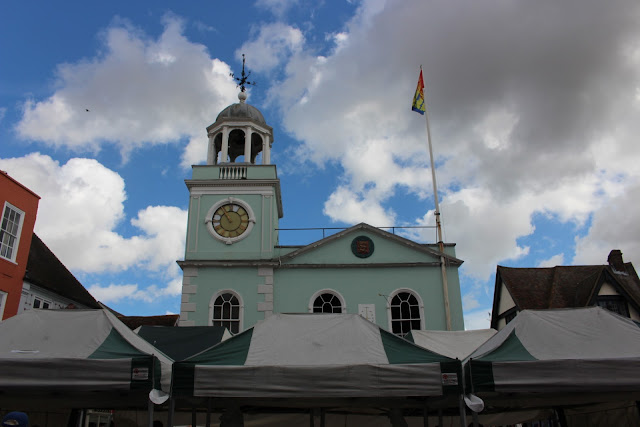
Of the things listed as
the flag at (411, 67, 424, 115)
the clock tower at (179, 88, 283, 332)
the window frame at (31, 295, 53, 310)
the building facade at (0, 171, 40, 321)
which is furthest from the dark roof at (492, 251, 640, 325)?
the building facade at (0, 171, 40, 321)

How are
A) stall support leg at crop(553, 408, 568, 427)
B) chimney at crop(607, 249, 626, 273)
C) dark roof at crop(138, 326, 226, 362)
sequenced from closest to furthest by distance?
1. stall support leg at crop(553, 408, 568, 427)
2. dark roof at crop(138, 326, 226, 362)
3. chimney at crop(607, 249, 626, 273)

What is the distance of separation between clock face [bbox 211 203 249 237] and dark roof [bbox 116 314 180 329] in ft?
12.0

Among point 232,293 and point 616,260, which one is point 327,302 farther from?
point 616,260

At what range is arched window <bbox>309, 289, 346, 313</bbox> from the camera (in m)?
18.9

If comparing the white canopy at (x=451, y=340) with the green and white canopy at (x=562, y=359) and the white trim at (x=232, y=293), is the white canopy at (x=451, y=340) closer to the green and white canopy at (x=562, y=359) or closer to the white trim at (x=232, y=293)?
the green and white canopy at (x=562, y=359)

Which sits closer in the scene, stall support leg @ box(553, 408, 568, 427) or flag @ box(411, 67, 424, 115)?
stall support leg @ box(553, 408, 568, 427)

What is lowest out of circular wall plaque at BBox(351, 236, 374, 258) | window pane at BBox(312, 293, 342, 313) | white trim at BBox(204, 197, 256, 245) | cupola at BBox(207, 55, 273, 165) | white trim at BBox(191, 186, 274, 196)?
window pane at BBox(312, 293, 342, 313)

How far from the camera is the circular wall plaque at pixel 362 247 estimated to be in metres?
19.6

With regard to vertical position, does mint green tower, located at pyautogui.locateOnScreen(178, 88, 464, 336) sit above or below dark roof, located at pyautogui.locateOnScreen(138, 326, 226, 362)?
above

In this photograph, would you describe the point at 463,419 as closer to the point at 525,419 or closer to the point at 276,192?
the point at 525,419

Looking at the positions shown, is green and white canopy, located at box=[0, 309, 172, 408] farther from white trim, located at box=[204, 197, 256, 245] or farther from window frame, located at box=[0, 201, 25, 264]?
white trim, located at box=[204, 197, 256, 245]

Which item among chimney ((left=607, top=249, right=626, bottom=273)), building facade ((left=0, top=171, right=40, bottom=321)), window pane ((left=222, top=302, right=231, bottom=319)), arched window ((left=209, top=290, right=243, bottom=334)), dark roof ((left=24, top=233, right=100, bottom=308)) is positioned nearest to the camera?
building facade ((left=0, top=171, right=40, bottom=321))

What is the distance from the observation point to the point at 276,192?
2108 centimetres

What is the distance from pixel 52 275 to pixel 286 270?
9058mm
